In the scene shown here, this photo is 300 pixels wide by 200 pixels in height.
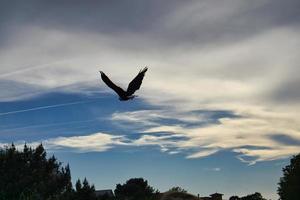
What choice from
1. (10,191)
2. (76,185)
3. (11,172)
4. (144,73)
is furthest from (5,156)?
(144,73)

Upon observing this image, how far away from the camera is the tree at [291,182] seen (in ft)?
255

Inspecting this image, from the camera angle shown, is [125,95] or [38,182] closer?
[125,95]

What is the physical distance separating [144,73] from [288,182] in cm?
6889

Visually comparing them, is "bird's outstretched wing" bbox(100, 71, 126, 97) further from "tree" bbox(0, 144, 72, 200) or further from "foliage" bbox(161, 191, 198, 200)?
"tree" bbox(0, 144, 72, 200)

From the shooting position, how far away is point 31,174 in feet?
337

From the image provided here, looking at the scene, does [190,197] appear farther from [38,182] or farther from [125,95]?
[38,182]

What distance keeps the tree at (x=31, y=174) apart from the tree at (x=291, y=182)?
113ft

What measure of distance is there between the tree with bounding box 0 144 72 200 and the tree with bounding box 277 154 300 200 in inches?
1356

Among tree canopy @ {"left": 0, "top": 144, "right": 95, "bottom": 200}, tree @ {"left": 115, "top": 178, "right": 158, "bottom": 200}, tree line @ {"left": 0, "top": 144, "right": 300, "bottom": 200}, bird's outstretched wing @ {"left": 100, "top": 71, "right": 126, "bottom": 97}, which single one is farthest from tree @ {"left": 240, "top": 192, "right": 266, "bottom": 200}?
bird's outstretched wing @ {"left": 100, "top": 71, "right": 126, "bottom": 97}

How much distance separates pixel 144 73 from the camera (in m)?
15.7

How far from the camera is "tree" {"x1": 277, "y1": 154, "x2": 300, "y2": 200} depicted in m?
77.7

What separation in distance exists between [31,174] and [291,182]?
162ft

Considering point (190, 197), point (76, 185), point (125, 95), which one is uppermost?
point (76, 185)

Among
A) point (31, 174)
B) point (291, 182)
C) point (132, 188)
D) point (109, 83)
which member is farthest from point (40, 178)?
point (109, 83)
